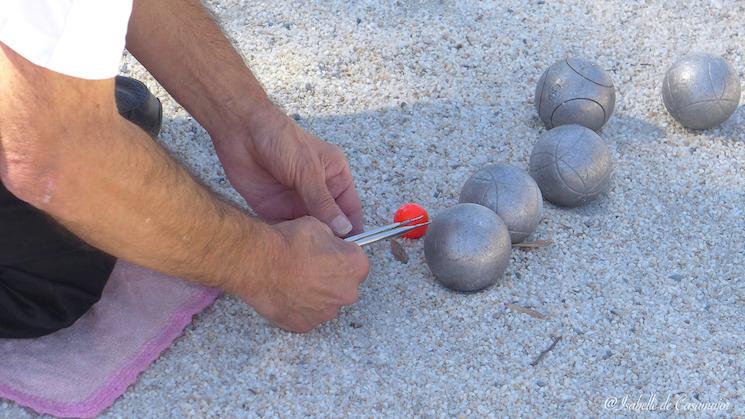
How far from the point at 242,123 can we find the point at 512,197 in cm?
97

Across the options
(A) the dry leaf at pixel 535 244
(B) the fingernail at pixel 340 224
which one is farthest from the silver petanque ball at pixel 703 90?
(B) the fingernail at pixel 340 224

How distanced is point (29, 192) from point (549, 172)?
6.15 feet

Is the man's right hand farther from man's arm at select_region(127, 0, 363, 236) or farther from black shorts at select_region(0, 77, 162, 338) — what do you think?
black shorts at select_region(0, 77, 162, 338)

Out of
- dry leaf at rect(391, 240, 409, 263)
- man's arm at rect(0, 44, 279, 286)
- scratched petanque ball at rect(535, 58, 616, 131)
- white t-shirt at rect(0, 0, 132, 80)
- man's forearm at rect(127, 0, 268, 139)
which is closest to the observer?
white t-shirt at rect(0, 0, 132, 80)

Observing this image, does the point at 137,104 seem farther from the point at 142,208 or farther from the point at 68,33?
the point at 68,33

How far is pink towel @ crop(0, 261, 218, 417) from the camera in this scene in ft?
8.14

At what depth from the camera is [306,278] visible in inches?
97.7

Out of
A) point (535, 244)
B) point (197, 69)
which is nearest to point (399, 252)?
point (535, 244)

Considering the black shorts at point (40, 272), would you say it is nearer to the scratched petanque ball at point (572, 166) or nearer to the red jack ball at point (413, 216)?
the red jack ball at point (413, 216)

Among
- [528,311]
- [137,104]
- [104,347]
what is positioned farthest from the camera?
[137,104]

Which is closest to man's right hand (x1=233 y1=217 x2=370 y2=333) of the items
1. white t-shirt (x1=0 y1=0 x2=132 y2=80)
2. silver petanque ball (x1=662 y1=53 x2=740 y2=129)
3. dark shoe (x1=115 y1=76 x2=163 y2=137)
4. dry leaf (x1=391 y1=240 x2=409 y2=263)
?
dry leaf (x1=391 y1=240 x2=409 y2=263)

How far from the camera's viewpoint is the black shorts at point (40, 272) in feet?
8.02

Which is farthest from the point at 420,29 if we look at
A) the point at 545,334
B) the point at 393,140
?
the point at 545,334

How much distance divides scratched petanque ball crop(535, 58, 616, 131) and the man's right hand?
1253 mm
